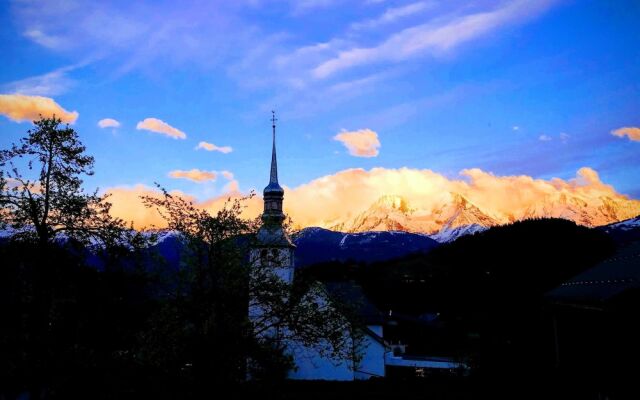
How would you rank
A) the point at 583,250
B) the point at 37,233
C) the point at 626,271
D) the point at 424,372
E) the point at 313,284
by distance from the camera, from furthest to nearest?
1. the point at 583,250
2. the point at 424,372
3. the point at 313,284
4. the point at 37,233
5. the point at 626,271

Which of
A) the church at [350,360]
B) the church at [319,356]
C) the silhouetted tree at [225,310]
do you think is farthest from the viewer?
the church at [319,356]

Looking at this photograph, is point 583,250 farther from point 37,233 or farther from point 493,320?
point 37,233

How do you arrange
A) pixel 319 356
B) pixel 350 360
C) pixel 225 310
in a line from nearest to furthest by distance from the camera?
pixel 225 310
pixel 350 360
pixel 319 356

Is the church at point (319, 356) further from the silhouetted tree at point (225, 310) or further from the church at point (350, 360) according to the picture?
the silhouetted tree at point (225, 310)

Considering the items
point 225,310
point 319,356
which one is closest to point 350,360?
point 319,356

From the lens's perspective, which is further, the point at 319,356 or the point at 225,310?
the point at 319,356

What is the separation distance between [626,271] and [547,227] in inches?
3790

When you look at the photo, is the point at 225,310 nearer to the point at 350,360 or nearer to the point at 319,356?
the point at 350,360

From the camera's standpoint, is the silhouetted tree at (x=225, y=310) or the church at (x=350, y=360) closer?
the silhouetted tree at (x=225, y=310)

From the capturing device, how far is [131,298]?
20.5 meters

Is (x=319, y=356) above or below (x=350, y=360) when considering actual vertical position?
below

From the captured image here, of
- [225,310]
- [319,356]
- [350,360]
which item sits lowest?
[319,356]

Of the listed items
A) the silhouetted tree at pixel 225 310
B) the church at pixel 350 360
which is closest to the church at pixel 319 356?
the church at pixel 350 360

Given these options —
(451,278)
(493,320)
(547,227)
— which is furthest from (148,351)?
(451,278)
